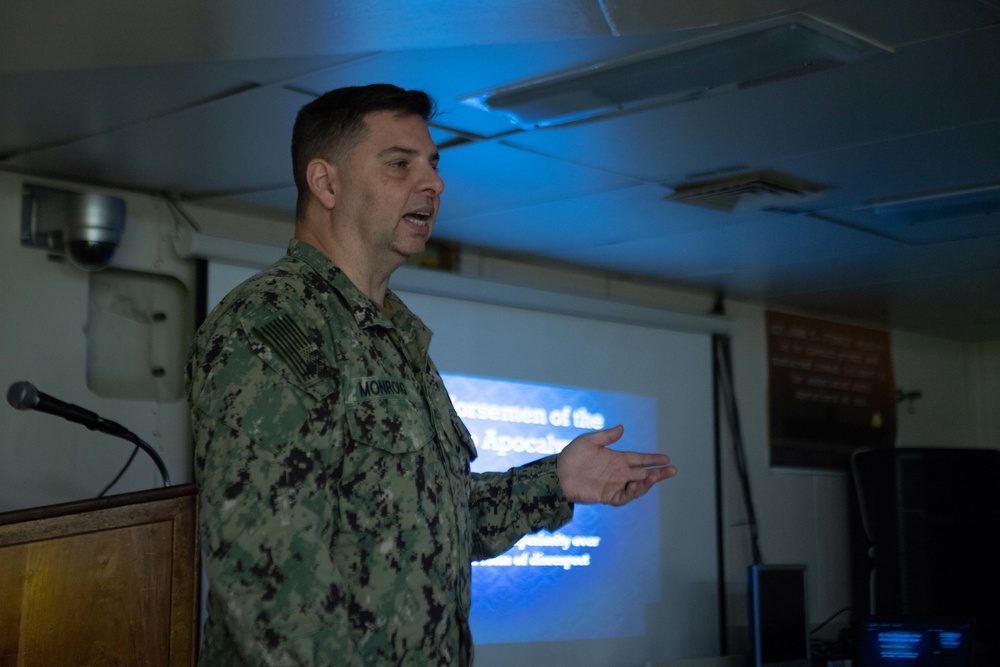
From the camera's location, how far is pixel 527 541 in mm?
4387

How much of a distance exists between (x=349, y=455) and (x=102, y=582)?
0.62m

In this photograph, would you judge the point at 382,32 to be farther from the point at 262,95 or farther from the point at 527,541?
the point at 527,541

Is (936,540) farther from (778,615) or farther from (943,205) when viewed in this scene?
(943,205)

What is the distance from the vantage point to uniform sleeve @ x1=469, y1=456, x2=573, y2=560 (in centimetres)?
180

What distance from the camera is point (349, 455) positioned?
151 centimetres

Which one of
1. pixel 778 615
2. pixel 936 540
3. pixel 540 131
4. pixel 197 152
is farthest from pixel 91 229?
pixel 936 540

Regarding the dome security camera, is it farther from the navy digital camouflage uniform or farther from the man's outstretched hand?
the man's outstretched hand

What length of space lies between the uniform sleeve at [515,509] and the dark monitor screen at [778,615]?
3267 millimetres

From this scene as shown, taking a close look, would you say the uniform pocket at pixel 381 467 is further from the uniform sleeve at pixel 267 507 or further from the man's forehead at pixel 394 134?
the man's forehead at pixel 394 134

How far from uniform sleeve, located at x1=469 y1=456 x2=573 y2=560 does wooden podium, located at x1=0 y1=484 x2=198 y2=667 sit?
0.50m

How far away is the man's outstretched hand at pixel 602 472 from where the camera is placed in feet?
5.88

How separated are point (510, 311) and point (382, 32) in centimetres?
229

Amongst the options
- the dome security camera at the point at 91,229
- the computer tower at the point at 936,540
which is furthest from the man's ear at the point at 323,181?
the computer tower at the point at 936,540

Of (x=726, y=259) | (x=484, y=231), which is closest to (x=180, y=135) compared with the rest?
(x=484, y=231)
